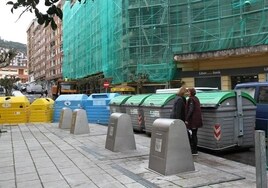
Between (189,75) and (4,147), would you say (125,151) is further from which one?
(189,75)

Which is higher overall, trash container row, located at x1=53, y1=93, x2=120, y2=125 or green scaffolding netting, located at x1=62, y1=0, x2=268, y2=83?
green scaffolding netting, located at x1=62, y1=0, x2=268, y2=83

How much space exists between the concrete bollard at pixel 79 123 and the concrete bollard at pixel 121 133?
4012 mm

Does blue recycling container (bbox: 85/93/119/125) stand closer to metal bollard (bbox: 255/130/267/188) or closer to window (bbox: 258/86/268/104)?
window (bbox: 258/86/268/104)

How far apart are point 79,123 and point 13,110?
6.38m

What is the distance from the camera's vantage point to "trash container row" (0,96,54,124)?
18.3 meters

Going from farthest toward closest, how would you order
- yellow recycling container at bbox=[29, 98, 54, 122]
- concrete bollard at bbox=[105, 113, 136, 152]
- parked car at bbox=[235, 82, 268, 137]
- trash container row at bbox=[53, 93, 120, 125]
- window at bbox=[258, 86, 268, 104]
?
1. yellow recycling container at bbox=[29, 98, 54, 122]
2. trash container row at bbox=[53, 93, 120, 125]
3. window at bbox=[258, 86, 268, 104]
4. parked car at bbox=[235, 82, 268, 137]
5. concrete bollard at bbox=[105, 113, 136, 152]

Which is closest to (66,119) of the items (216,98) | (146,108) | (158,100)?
(146,108)

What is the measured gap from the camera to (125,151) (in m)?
9.41

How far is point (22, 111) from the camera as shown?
1861 cm

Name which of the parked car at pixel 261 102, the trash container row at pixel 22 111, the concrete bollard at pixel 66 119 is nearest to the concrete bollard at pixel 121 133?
the parked car at pixel 261 102

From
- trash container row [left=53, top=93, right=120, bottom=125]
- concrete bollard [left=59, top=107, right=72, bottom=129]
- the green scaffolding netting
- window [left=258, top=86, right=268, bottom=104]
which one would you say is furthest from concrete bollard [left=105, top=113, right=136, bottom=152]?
the green scaffolding netting

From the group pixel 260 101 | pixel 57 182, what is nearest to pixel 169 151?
pixel 57 182

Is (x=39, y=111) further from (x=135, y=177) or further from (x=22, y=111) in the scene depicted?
(x=135, y=177)

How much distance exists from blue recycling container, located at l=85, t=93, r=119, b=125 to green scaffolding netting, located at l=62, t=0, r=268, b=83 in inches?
412
